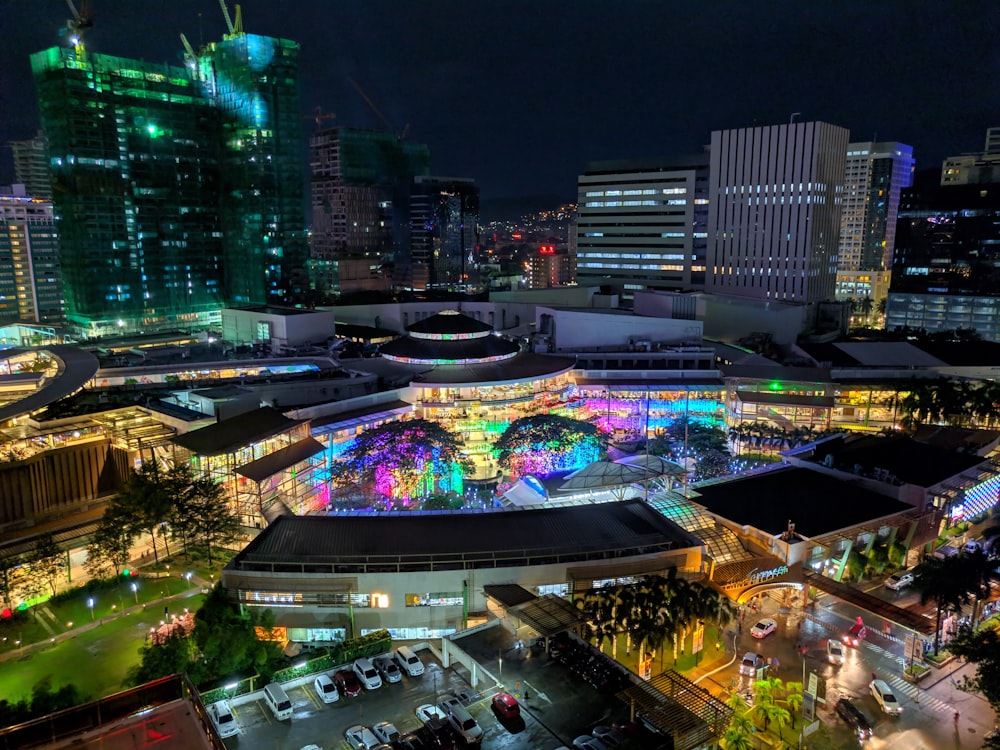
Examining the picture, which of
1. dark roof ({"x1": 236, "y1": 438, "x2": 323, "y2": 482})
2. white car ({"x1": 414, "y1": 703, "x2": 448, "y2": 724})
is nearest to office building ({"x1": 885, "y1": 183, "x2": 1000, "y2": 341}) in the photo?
dark roof ({"x1": 236, "y1": 438, "x2": 323, "y2": 482})

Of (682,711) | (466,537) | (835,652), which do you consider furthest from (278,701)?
(835,652)

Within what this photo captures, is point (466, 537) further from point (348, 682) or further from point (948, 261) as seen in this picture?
point (948, 261)

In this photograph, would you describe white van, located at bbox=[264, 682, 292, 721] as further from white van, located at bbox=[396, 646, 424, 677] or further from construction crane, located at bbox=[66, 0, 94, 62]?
construction crane, located at bbox=[66, 0, 94, 62]

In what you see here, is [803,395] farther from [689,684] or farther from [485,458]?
[689,684]

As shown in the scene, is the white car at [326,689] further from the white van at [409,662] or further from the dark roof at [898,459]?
the dark roof at [898,459]

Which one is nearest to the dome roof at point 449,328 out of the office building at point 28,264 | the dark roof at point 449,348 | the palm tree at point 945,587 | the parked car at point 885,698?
the dark roof at point 449,348

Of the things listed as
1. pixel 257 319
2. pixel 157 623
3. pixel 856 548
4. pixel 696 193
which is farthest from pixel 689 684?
pixel 696 193
